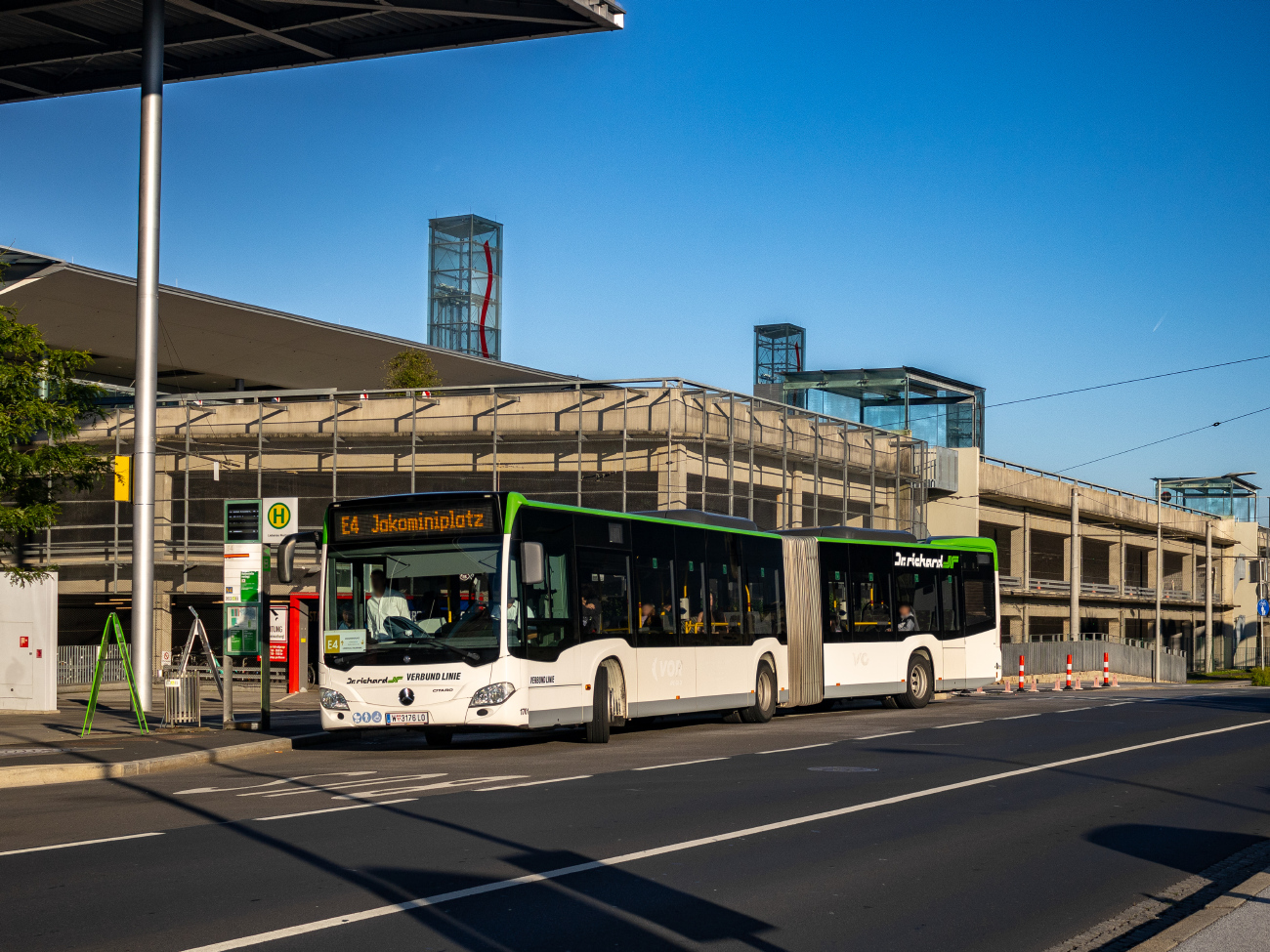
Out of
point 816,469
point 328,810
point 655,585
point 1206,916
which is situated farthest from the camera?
point 816,469

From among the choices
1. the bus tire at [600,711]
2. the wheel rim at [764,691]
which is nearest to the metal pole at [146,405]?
the bus tire at [600,711]

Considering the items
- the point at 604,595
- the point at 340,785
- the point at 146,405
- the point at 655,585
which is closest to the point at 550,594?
the point at 604,595

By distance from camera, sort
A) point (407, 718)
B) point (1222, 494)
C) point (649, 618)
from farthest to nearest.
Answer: point (1222, 494) < point (649, 618) < point (407, 718)

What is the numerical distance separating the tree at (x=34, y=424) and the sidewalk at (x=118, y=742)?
2742 mm

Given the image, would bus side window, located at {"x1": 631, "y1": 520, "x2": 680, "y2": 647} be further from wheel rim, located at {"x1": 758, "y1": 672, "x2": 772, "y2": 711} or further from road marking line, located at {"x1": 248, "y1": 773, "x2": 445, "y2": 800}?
road marking line, located at {"x1": 248, "y1": 773, "x2": 445, "y2": 800}

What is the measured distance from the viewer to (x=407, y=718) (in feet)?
54.5

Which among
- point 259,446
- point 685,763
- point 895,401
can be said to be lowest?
point 685,763

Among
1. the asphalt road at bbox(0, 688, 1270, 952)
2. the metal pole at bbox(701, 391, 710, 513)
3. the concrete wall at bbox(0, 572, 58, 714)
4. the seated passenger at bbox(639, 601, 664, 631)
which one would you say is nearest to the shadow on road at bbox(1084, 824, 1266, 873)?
the asphalt road at bbox(0, 688, 1270, 952)

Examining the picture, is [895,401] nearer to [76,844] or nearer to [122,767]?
[122,767]

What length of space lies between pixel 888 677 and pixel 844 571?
233 cm

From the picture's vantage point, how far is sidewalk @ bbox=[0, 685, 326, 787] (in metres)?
14.8

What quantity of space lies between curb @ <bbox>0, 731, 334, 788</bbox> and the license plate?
187cm

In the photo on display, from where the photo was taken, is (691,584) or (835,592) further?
(835,592)

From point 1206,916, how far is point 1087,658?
46.6 meters
